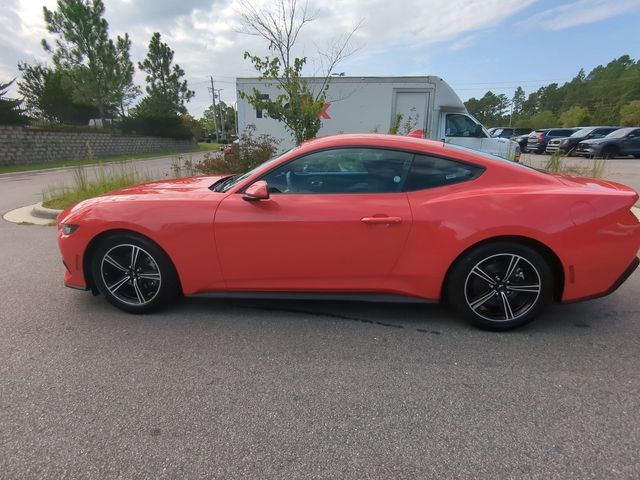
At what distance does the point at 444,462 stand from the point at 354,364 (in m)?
0.89

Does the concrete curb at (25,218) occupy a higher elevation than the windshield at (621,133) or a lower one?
lower

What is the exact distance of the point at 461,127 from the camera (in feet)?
41.4

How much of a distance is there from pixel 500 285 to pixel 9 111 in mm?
23847

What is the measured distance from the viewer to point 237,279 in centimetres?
317

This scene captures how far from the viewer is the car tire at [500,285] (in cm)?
292

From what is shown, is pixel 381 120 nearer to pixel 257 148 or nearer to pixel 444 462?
pixel 257 148

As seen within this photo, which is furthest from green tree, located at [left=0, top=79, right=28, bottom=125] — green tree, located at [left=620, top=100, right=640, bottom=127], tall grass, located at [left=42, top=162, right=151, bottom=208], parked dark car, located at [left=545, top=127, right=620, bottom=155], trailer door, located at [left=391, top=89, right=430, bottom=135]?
green tree, located at [left=620, top=100, right=640, bottom=127]

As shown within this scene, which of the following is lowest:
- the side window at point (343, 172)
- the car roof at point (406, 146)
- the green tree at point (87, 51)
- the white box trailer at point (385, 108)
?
the side window at point (343, 172)

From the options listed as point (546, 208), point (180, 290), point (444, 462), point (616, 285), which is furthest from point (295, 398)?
point (616, 285)

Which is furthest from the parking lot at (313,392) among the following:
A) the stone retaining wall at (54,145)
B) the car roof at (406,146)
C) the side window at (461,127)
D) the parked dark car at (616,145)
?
the parked dark car at (616,145)

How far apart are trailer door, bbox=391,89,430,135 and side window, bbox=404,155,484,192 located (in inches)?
368

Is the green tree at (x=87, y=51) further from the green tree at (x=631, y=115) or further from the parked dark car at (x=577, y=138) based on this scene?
the green tree at (x=631, y=115)

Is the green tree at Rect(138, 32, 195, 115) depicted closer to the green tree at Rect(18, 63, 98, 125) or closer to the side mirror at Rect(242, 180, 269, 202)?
the green tree at Rect(18, 63, 98, 125)

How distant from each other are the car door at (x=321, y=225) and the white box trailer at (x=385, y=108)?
9.25m
